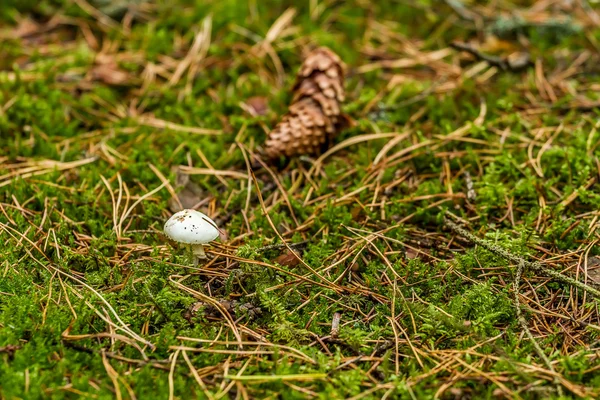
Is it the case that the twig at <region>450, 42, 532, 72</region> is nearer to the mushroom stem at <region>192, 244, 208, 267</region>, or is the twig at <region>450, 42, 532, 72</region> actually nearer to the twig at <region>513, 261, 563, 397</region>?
the twig at <region>513, 261, 563, 397</region>

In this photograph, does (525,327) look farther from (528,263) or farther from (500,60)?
(500,60)

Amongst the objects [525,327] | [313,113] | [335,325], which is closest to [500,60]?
[313,113]

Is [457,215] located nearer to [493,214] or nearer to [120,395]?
[493,214]

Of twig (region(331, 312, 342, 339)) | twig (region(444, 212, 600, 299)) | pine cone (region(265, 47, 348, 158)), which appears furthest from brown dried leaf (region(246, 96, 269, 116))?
twig (region(331, 312, 342, 339))

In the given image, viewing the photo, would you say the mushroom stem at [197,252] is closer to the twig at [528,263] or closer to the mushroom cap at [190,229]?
the mushroom cap at [190,229]

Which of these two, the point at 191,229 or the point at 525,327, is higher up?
the point at 191,229

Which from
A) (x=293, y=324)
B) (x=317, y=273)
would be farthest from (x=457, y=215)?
(x=293, y=324)
